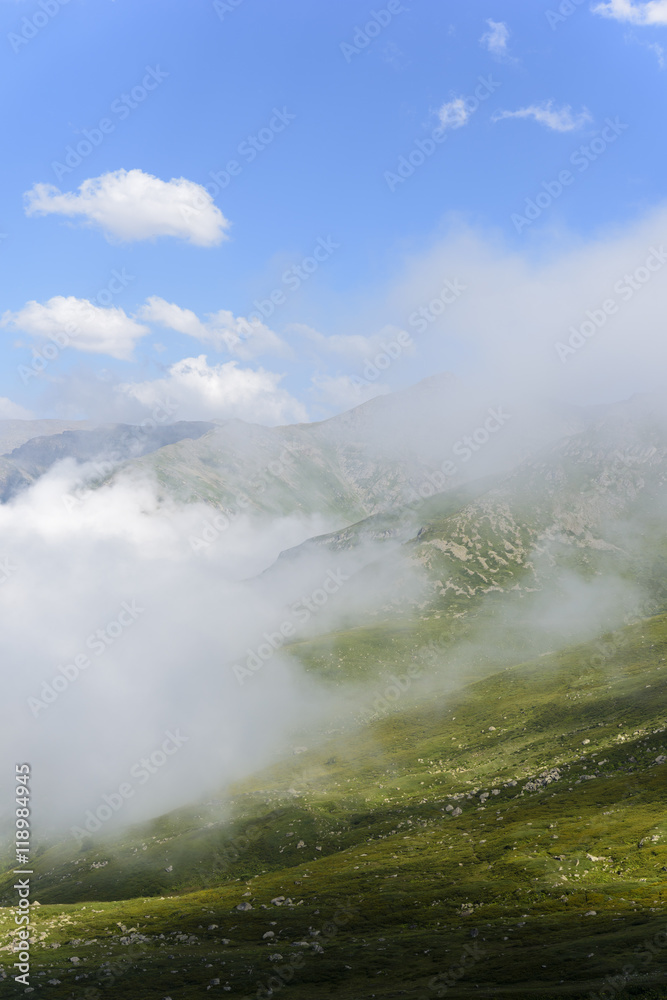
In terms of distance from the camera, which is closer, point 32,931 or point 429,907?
point 429,907

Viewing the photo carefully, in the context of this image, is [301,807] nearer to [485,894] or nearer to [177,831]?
[177,831]

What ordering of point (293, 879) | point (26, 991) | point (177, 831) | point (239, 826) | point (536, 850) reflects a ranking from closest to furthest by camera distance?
point (26, 991) < point (536, 850) < point (293, 879) < point (239, 826) < point (177, 831)

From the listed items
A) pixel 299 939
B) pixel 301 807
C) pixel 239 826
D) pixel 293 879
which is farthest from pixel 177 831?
pixel 299 939

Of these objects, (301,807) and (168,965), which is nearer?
(168,965)

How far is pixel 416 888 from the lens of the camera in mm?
94812

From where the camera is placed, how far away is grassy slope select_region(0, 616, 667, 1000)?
61.5m

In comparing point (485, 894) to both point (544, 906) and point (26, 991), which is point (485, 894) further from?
point (26, 991)

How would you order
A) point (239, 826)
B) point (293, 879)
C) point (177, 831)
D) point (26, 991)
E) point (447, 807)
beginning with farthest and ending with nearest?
point (177, 831), point (239, 826), point (447, 807), point (293, 879), point (26, 991)

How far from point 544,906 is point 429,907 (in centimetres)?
1790

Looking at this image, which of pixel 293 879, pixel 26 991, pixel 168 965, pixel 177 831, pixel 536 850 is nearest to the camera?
pixel 26 991

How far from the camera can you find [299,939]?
82.2m

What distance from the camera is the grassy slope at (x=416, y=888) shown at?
61.5 meters

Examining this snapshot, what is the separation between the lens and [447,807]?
14812 centimetres

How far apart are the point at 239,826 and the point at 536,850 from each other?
4163 inches
